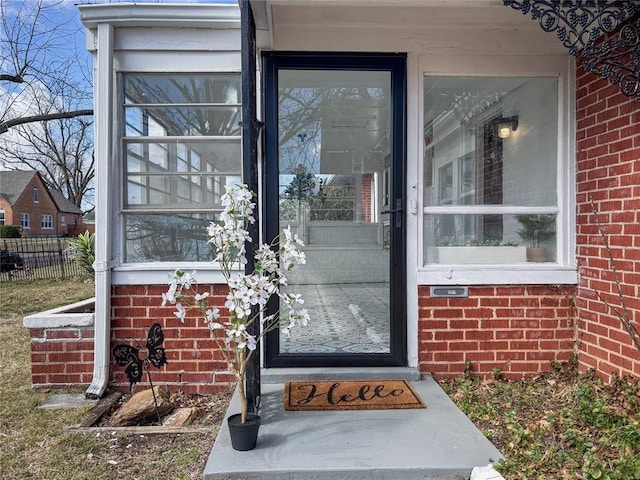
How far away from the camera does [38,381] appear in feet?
9.83

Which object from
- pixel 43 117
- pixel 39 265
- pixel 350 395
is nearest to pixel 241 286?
pixel 350 395

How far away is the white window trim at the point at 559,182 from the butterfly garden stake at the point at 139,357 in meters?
1.80

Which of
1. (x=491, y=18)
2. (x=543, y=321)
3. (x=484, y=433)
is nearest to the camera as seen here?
(x=484, y=433)

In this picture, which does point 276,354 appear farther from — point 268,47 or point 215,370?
point 268,47

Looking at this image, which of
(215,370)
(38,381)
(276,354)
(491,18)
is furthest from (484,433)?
(38,381)

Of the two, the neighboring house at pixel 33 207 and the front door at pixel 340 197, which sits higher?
the neighboring house at pixel 33 207

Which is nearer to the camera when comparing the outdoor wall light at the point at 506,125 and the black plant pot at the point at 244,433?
the black plant pot at the point at 244,433

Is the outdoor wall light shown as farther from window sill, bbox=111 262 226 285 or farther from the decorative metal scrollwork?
window sill, bbox=111 262 226 285

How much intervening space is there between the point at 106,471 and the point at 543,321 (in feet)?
9.13

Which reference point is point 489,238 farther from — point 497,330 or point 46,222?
point 46,222

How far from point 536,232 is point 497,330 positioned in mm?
757

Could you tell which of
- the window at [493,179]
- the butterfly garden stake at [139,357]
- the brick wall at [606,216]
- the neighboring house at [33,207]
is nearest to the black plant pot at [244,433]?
the butterfly garden stake at [139,357]

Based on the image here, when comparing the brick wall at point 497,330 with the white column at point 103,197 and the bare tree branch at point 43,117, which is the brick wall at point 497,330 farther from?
the bare tree branch at point 43,117

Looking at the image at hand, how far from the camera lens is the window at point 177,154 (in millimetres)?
3055
